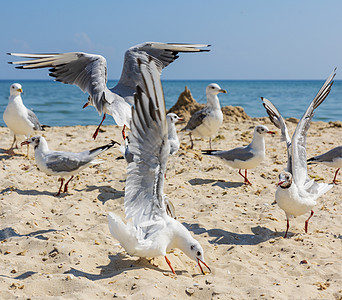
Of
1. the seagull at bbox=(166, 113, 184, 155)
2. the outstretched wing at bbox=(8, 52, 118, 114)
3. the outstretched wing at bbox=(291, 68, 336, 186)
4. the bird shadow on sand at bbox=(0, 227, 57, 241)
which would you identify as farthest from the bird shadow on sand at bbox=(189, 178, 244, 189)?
the bird shadow on sand at bbox=(0, 227, 57, 241)

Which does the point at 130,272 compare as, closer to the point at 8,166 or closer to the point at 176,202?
the point at 176,202

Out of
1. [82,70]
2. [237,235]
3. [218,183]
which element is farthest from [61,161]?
[237,235]

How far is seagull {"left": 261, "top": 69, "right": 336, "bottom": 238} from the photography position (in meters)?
4.84

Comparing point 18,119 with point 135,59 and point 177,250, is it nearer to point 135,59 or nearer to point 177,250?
point 135,59

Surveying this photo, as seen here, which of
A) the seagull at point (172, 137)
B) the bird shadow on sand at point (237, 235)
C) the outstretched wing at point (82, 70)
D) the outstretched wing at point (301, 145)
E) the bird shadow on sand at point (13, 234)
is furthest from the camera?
the seagull at point (172, 137)

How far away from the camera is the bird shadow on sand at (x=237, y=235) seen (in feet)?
15.6

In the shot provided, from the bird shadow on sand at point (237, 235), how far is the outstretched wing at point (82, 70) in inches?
77.6

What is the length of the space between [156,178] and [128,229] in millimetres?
516

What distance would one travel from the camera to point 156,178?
3627 millimetres

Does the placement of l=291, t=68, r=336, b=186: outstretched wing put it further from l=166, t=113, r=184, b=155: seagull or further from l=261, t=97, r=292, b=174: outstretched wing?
l=166, t=113, r=184, b=155: seagull

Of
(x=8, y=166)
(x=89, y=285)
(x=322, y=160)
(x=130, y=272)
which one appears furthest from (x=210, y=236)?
(x=8, y=166)

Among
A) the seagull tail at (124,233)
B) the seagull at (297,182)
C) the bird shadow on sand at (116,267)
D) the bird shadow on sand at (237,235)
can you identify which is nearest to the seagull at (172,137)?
the seagull at (297,182)

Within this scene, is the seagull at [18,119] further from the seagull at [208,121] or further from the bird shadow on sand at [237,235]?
the bird shadow on sand at [237,235]

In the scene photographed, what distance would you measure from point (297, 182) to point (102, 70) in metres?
2.91
